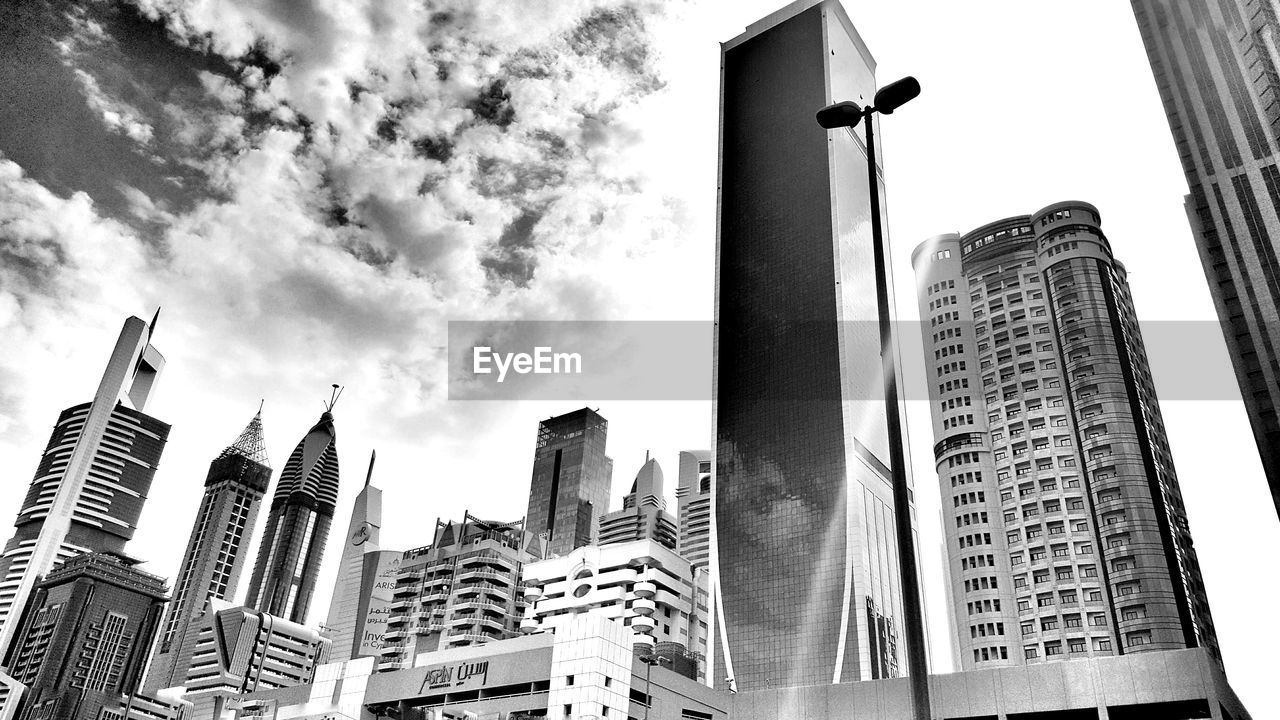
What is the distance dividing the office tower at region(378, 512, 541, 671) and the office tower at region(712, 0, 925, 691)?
29.5 m

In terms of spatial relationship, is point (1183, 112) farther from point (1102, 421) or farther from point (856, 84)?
point (856, 84)

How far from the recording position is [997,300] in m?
128

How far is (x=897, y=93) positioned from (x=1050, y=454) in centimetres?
10849

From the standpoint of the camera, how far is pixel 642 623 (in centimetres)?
10756

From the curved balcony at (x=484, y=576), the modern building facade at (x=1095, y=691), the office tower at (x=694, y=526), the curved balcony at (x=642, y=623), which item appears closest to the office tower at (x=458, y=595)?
the curved balcony at (x=484, y=576)

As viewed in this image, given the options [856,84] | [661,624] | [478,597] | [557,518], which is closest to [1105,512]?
[661,624]

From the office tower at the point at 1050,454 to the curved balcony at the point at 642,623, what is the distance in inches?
1396

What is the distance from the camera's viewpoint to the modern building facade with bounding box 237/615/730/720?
2306 inches

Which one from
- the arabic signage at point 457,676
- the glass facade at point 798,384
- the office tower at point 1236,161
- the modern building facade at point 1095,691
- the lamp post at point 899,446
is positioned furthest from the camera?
the glass facade at point 798,384

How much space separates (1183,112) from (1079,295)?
30221 mm

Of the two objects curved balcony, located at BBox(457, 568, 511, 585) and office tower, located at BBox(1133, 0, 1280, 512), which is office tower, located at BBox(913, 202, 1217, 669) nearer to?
office tower, located at BBox(1133, 0, 1280, 512)

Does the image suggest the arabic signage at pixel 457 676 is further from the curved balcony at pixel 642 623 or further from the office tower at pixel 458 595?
the office tower at pixel 458 595

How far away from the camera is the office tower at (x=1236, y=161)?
270 feet

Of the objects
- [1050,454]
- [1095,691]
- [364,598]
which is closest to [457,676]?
[1095,691]
